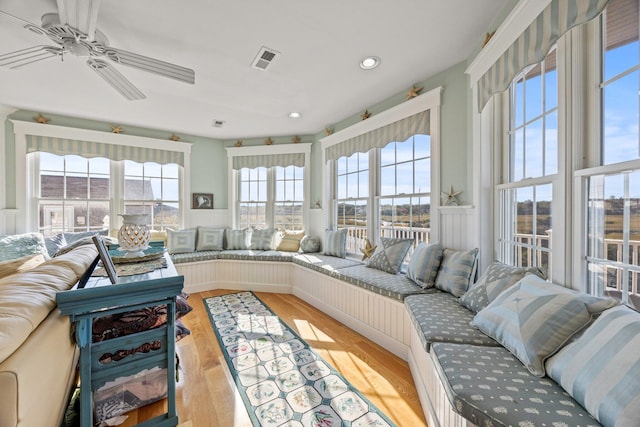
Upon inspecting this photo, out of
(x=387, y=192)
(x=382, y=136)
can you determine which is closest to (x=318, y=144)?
(x=382, y=136)

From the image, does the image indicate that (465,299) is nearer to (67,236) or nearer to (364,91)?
(364,91)

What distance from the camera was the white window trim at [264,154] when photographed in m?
4.31

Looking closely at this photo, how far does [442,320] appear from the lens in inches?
61.4

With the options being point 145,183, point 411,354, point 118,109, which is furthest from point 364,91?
point 145,183

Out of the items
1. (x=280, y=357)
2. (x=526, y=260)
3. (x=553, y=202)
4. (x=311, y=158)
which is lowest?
(x=280, y=357)

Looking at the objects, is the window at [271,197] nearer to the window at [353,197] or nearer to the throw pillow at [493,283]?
the window at [353,197]

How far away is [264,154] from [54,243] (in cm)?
303

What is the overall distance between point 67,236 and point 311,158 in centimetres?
359

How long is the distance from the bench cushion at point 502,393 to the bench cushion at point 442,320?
0.14 m

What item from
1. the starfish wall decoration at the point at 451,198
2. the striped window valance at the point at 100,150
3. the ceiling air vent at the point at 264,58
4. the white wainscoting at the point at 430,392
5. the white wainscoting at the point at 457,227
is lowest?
the white wainscoting at the point at 430,392

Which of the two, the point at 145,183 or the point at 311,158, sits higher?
the point at 311,158

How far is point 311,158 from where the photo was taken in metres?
4.32

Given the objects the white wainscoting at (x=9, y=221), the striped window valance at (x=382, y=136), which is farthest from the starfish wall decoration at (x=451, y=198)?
the white wainscoting at (x=9, y=221)

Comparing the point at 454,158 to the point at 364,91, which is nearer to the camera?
the point at 454,158
